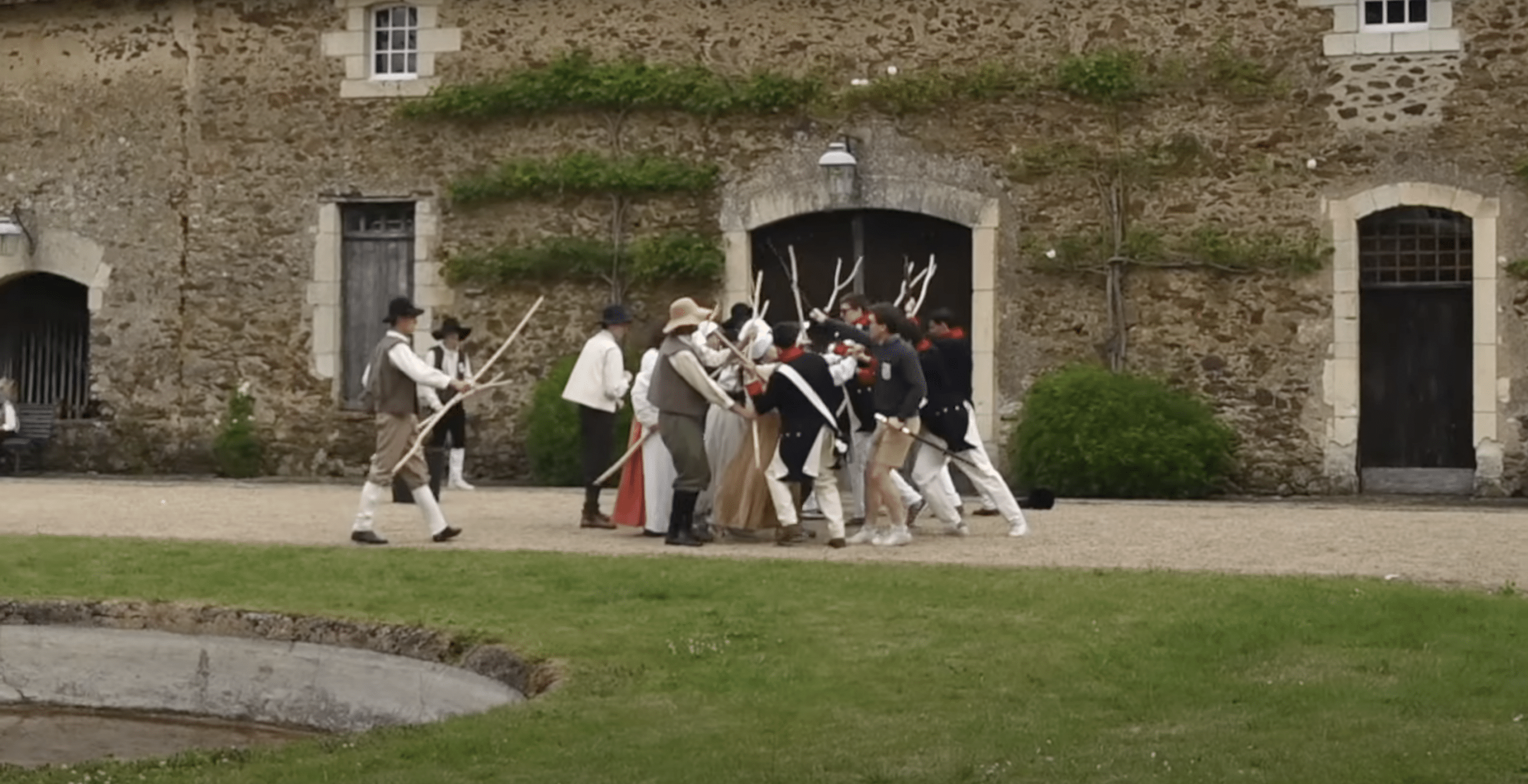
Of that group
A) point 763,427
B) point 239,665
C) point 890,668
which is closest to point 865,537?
point 763,427

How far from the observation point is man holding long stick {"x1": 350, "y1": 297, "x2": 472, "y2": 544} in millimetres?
16906

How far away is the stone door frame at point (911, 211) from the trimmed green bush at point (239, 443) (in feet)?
15.1

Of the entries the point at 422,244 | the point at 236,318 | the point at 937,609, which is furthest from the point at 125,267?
the point at 937,609

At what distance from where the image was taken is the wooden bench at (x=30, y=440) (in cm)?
2542

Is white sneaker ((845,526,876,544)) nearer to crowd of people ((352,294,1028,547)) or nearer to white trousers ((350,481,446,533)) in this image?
crowd of people ((352,294,1028,547))

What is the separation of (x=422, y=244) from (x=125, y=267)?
2.97 metres

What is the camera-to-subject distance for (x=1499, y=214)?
859 inches

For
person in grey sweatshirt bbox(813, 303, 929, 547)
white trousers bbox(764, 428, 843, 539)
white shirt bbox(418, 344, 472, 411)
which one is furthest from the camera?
white shirt bbox(418, 344, 472, 411)

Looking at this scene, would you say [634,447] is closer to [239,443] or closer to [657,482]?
[657,482]

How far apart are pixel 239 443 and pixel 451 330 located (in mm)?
3417

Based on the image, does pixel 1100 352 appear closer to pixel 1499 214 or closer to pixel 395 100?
pixel 1499 214

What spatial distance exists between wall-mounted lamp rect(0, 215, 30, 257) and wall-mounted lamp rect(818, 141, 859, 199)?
25.3 feet

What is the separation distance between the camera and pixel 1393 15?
22.3m

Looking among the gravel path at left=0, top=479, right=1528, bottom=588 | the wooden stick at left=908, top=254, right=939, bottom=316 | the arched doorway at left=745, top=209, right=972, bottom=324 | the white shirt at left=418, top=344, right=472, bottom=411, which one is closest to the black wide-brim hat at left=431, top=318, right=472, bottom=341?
the white shirt at left=418, top=344, right=472, bottom=411
